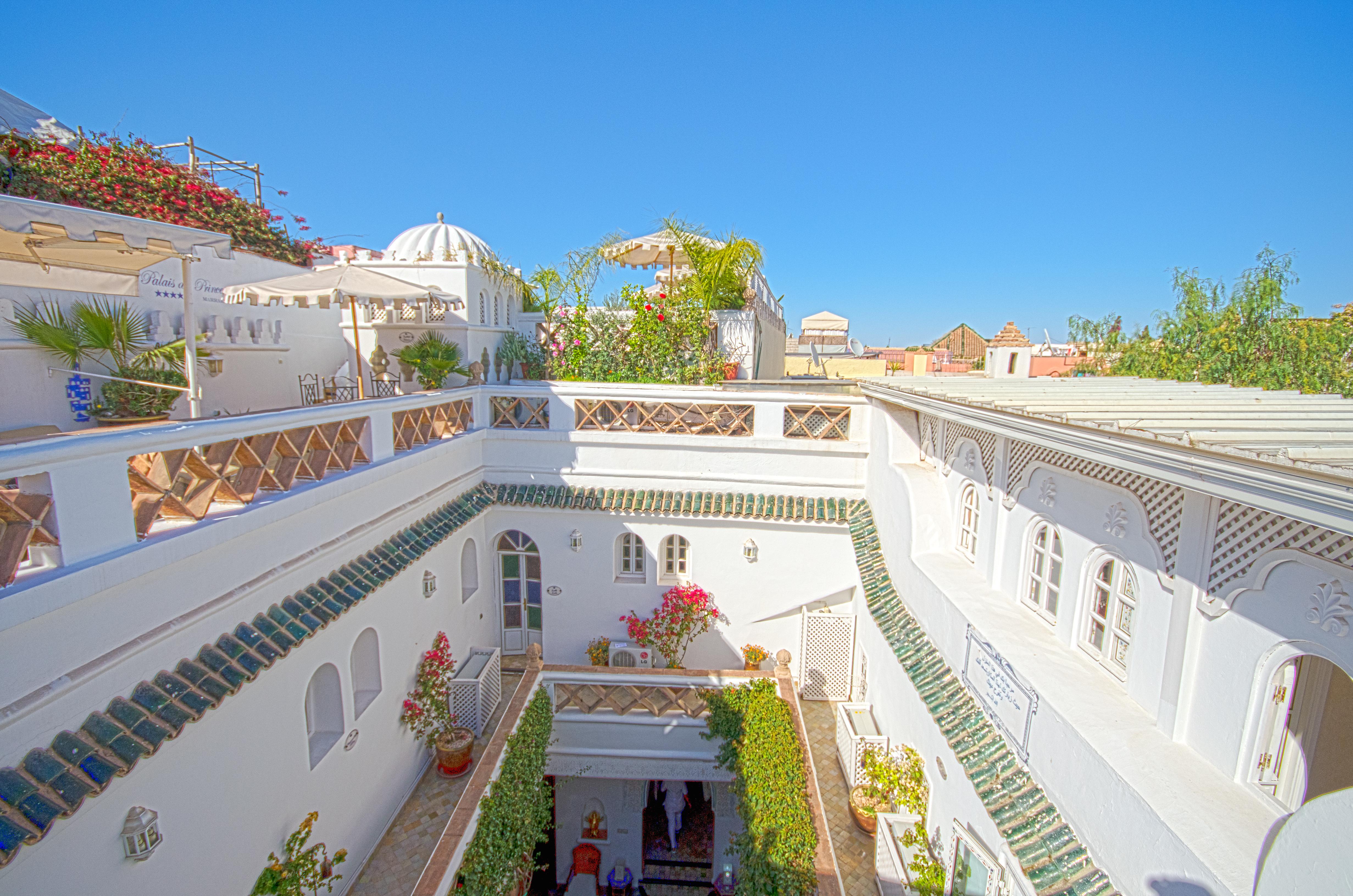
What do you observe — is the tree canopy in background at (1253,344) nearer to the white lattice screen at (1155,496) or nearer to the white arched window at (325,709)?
the white lattice screen at (1155,496)

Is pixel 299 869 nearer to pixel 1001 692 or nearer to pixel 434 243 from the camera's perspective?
pixel 1001 692

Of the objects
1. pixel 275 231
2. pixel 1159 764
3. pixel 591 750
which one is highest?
pixel 275 231

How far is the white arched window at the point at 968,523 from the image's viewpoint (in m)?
7.16

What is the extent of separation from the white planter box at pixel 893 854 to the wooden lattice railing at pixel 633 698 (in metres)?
3.21

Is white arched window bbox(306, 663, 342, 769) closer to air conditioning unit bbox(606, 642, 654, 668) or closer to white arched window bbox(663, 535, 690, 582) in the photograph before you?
air conditioning unit bbox(606, 642, 654, 668)

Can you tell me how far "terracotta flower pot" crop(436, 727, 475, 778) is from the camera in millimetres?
8414

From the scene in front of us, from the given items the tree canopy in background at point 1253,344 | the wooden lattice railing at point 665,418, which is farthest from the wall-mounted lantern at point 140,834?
the tree canopy in background at point 1253,344

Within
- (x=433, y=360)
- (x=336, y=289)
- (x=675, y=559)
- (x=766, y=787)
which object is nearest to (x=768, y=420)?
(x=675, y=559)

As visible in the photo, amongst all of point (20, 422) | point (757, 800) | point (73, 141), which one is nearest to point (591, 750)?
point (757, 800)

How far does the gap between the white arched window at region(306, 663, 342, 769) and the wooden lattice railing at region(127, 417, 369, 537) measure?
6.98ft

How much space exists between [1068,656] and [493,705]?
26.0 ft

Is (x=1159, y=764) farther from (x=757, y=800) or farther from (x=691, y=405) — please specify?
(x=691, y=405)

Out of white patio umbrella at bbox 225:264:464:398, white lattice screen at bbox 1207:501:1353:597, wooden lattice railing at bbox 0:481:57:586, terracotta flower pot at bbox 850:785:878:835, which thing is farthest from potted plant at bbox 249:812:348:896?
white lattice screen at bbox 1207:501:1353:597

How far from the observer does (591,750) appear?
9.69m
